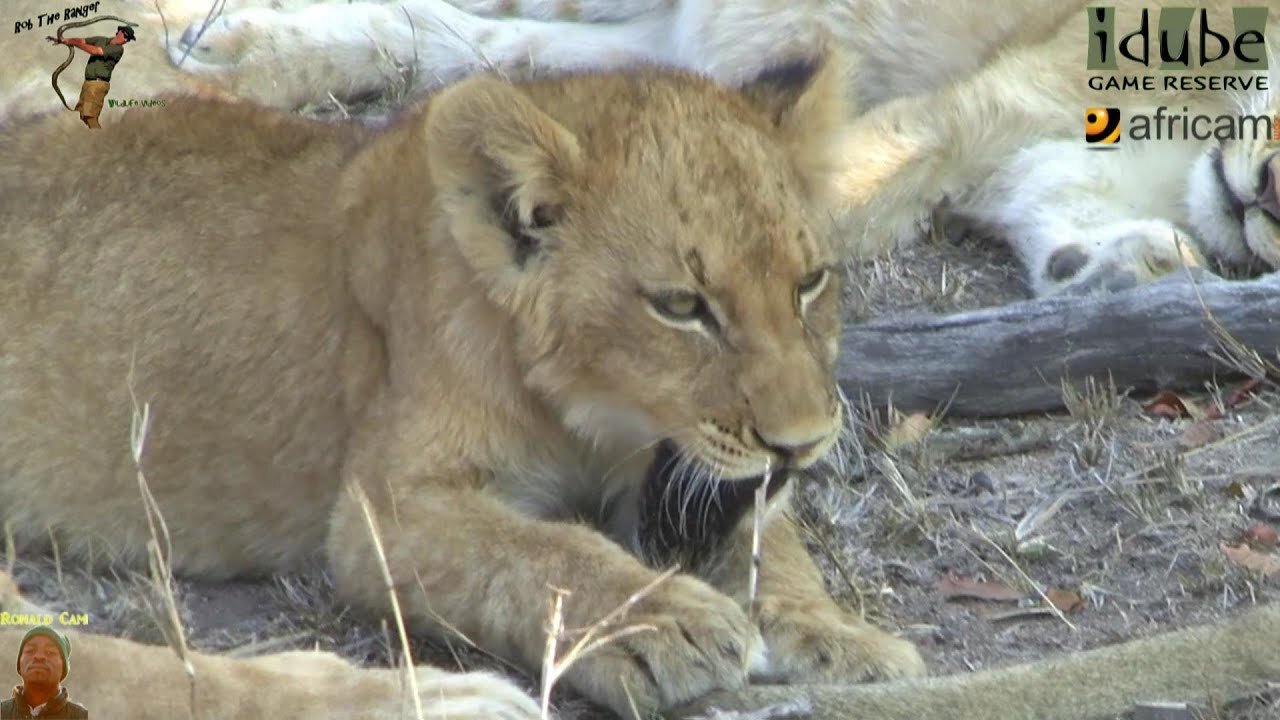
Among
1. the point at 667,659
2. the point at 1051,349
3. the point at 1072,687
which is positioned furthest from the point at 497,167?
the point at 1051,349

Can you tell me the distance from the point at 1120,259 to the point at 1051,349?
808 mm

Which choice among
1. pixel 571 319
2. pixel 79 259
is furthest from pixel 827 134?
pixel 79 259

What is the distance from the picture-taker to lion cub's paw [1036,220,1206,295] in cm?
462

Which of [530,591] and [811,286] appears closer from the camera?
[530,591]

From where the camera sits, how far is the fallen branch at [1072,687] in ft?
9.05

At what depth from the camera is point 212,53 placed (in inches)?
224

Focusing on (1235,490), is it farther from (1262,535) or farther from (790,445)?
(790,445)

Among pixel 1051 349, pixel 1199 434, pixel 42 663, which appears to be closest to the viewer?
pixel 42 663

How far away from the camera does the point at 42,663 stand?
2494 millimetres

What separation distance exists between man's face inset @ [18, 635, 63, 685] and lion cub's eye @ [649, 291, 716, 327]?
1.04 meters

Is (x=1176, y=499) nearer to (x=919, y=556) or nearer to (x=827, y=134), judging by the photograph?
(x=919, y=556)

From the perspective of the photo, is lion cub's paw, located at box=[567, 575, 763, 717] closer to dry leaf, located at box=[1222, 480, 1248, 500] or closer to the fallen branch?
the fallen branch

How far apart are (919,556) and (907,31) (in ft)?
8.46

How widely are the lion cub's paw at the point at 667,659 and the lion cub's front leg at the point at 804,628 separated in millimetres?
130
